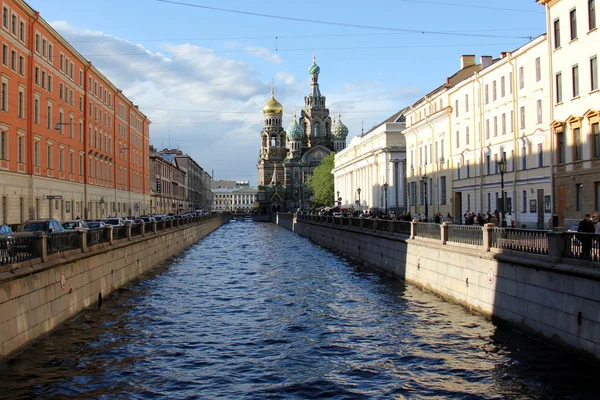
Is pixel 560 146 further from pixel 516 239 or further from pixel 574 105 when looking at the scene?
pixel 516 239

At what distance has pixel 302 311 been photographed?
24188 mm

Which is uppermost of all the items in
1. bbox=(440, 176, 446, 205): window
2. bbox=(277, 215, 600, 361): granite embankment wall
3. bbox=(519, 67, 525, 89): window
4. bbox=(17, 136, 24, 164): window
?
bbox=(519, 67, 525, 89): window

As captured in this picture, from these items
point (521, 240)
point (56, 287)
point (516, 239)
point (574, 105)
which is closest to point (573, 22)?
point (574, 105)

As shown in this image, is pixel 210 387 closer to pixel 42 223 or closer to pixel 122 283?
pixel 122 283

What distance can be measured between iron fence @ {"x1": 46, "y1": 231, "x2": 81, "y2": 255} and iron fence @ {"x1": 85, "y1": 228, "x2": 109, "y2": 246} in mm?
1329

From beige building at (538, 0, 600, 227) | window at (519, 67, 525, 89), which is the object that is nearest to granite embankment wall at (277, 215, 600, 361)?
beige building at (538, 0, 600, 227)

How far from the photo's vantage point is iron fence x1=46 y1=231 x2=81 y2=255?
19862mm

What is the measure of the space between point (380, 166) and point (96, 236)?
65739 millimetres

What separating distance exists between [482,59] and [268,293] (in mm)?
36453

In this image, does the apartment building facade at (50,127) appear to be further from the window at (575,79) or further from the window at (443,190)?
the window at (575,79)

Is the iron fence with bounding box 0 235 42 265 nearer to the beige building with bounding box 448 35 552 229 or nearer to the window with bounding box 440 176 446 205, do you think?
the beige building with bounding box 448 35 552 229

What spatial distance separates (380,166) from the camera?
8962 centimetres

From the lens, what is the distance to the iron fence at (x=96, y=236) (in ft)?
82.8

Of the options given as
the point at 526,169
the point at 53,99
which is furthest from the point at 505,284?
the point at 53,99
